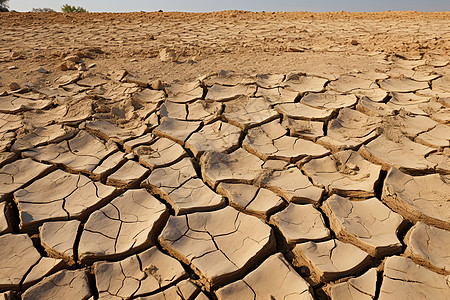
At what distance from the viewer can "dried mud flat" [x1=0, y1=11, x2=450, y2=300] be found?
1.36 m

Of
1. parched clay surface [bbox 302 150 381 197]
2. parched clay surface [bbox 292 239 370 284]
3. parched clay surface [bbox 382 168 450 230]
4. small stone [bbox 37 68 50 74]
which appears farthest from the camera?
small stone [bbox 37 68 50 74]

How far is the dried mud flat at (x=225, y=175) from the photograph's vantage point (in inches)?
53.7

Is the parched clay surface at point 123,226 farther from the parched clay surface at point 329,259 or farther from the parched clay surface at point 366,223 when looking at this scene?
the parched clay surface at point 366,223

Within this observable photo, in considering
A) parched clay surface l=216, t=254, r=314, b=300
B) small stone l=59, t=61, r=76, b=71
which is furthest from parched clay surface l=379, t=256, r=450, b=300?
small stone l=59, t=61, r=76, b=71

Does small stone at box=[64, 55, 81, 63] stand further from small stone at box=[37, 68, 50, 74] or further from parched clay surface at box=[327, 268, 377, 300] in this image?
parched clay surface at box=[327, 268, 377, 300]

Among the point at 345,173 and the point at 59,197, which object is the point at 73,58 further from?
the point at 345,173

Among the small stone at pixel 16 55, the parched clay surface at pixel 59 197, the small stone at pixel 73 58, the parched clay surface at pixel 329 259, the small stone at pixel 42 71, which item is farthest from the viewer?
the small stone at pixel 16 55

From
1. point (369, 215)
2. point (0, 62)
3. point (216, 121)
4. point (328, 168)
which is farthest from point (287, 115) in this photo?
point (0, 62)

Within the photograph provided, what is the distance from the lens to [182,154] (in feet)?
7.18

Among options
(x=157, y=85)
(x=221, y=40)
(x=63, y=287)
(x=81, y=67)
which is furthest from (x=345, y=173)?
(x=221, y=40)

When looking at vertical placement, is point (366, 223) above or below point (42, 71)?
below

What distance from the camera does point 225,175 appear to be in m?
1.98

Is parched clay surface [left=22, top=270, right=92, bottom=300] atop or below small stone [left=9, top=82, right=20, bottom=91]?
below

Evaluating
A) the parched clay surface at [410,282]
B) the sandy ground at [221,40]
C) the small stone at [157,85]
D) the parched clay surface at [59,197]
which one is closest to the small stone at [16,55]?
the sandy ground at [221,40]
